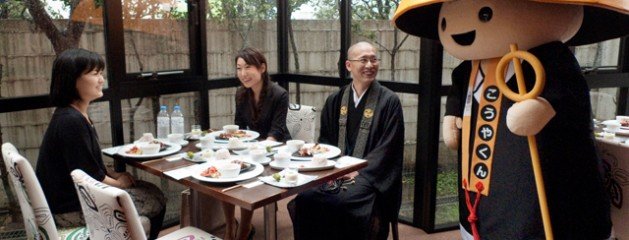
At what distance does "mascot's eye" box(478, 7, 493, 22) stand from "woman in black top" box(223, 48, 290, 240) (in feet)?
5.16

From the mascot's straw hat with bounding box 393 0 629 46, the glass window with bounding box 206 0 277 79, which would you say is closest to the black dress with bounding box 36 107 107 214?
the glass window with bounding box 206 0 277 79

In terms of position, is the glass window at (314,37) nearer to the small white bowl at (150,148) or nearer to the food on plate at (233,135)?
the food on plate at (233,135)

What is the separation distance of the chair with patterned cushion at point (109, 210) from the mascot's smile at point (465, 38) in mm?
1138

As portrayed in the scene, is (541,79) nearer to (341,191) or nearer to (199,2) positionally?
(341,191)

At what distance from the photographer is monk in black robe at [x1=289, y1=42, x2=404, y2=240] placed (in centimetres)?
232

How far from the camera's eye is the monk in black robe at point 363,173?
2320 millimetres

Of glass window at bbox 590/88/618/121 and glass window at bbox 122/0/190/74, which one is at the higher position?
glass window at bbox 122/0/190/74

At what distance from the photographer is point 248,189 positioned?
1.79 meters

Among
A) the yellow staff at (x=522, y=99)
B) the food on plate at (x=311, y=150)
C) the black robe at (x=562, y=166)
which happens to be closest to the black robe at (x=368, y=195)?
the food on plate at (x=311, y=150)

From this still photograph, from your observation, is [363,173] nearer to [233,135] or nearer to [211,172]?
[233,135]

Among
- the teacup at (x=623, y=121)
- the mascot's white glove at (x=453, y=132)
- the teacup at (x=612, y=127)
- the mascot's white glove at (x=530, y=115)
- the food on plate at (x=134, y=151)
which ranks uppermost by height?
A: the mascot's white glove at (x=530, y=115)

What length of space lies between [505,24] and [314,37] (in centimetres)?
208

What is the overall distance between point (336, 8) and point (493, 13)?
73.6 inches

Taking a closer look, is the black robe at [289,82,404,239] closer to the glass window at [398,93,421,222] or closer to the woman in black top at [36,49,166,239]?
the glass window at [398,93,421,222]
